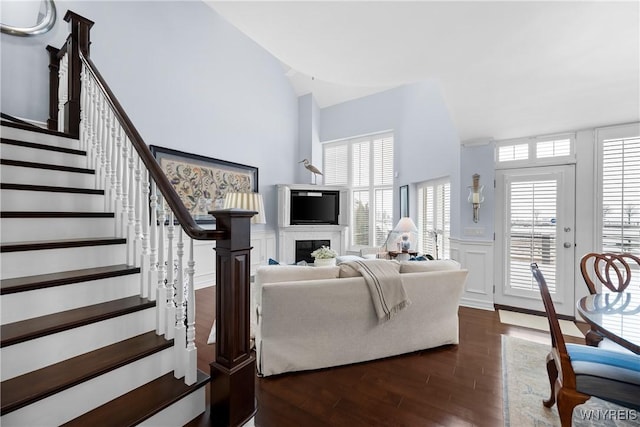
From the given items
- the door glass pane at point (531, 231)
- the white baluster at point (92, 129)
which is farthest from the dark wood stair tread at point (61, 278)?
the door glass pane at point (531, 231)

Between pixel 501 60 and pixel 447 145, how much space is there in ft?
7.74

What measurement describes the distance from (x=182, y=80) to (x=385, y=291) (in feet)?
13.9

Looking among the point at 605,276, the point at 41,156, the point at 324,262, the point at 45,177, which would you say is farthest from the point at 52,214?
the point at 605,276

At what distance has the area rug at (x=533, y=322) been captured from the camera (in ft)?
10.2

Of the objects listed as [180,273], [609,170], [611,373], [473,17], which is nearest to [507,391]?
[611,373]

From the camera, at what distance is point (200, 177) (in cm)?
443

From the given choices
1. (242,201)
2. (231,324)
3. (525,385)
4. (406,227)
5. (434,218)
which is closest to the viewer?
(231,324)

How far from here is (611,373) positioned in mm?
1396

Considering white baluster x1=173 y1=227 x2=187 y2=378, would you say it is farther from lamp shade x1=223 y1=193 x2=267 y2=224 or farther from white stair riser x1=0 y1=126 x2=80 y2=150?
white stair riser x1=0 y1=126 x2=80 y2=150

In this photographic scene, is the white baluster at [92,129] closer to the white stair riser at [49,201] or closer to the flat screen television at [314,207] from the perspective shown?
the white stair riser at [49,201]

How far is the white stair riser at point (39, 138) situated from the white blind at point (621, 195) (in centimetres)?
557

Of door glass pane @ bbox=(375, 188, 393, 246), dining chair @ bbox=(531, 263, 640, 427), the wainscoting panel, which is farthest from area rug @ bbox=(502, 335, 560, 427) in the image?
door glass pane @ bbox=(375, 188, 393, 246)

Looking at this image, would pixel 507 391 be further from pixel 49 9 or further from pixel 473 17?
pixel 49 9

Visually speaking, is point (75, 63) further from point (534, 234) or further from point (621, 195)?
point (621, 195)
